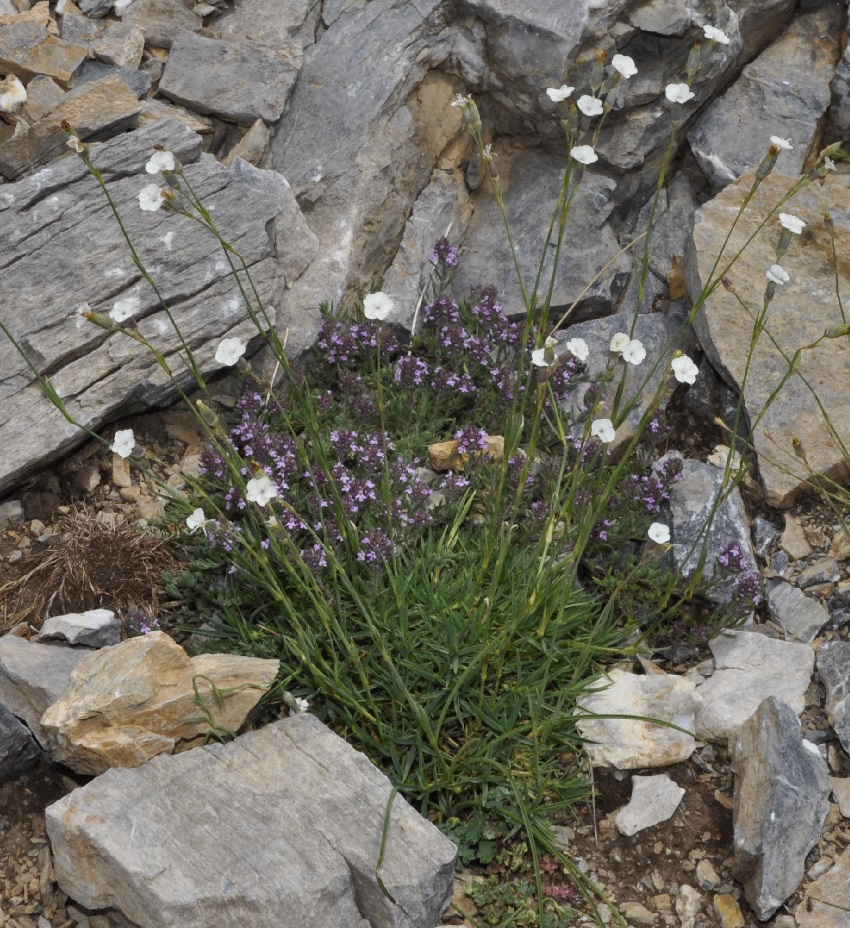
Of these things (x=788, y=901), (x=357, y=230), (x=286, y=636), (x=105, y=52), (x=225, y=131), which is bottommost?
(x=788, y=901)

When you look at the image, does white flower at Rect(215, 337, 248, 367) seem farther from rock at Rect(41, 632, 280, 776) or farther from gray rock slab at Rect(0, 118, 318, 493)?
gray rock slab at Rect(0, 118, 318, 493)

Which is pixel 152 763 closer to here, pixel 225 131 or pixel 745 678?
pixel 745 678

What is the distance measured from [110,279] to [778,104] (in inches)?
155

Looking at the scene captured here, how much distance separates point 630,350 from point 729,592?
5.02ft

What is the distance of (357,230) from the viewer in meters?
5.55

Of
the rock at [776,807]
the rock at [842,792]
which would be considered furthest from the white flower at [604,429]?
the rock at [842,792]

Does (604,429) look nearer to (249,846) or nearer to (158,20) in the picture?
(249,846)

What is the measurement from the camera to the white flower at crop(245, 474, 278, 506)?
10.8ft

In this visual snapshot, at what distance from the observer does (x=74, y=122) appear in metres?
5.22

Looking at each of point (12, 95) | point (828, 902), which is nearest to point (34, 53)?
point (12, 95)

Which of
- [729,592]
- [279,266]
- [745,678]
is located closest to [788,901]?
[745,678]

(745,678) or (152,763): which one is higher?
(152,763)

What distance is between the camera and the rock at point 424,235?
18.4ft

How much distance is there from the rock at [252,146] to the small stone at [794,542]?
3313 mm
